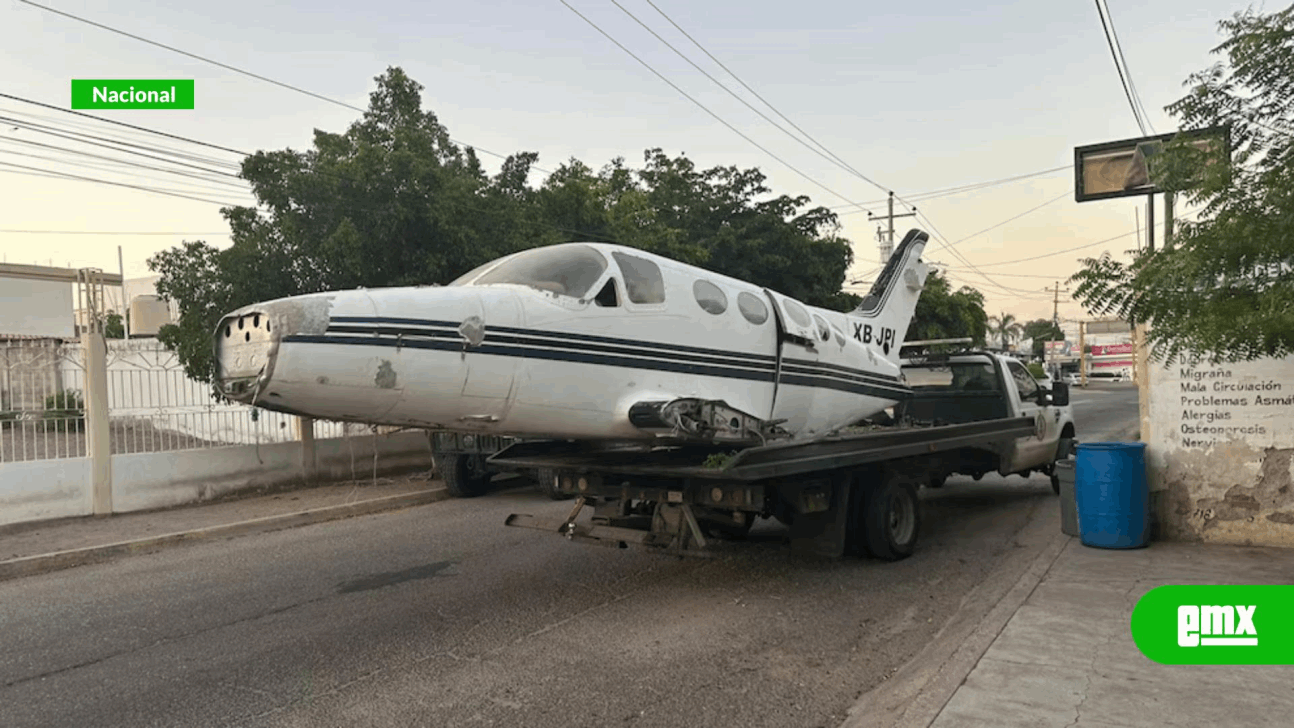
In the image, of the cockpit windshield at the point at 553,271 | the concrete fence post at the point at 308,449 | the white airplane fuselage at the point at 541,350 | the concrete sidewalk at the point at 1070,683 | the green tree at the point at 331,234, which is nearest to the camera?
the concrete sidewalk at the point at 1070,683

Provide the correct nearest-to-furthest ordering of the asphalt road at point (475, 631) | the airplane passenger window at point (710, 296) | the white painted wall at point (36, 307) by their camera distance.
→ 1. the asphalt road at point (475, 631)
2. the airplane passenger window at point (710, 296)
3. the white painted wall at point (36, 307)

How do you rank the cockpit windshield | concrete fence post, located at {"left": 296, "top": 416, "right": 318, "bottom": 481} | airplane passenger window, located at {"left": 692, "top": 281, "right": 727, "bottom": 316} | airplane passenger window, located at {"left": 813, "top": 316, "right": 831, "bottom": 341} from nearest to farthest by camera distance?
1. the cockpit windshield
2. airplane passenger window, located at {"left": 692, "top": 281, "right": 727, "bottom": 316}
3. airplane passenger window, located at {"left": 813, "top": 316, "right": 831, "bottom": 341}
4. concrete fence post, located at {"left": 296, "top": 416, "right": 318, "bottom": 481}

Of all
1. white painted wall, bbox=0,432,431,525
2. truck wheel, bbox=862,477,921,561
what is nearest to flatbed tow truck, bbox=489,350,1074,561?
truck wheel, bbox=862,477,921,561

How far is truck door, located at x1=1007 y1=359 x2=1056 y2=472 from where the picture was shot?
10758 mm

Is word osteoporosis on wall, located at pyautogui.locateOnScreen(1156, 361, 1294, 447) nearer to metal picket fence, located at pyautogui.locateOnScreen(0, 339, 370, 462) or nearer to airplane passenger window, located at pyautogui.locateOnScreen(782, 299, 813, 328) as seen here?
airplane passenger window, located at pyautogui.locateOnScreen(782, 299, 813, 328)

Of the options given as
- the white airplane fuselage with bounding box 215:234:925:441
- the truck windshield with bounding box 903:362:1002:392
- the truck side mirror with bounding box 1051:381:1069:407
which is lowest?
the truck side mirror with bounding box 1051:381:1069:407

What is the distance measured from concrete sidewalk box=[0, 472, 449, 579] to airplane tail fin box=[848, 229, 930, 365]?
6.72 meters

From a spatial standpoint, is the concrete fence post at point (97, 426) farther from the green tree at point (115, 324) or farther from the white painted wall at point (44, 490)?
the green tree at point (115, 324)

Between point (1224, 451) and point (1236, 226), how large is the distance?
10.9 feet

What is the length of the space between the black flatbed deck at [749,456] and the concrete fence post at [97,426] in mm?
6432

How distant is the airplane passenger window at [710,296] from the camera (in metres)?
6.97

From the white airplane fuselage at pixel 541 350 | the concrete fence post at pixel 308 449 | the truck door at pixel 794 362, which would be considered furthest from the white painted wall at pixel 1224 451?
the concrete fence post at pixel 308 449

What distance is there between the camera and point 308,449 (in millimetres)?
13656

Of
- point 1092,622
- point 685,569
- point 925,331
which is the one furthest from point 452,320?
point 925,331
